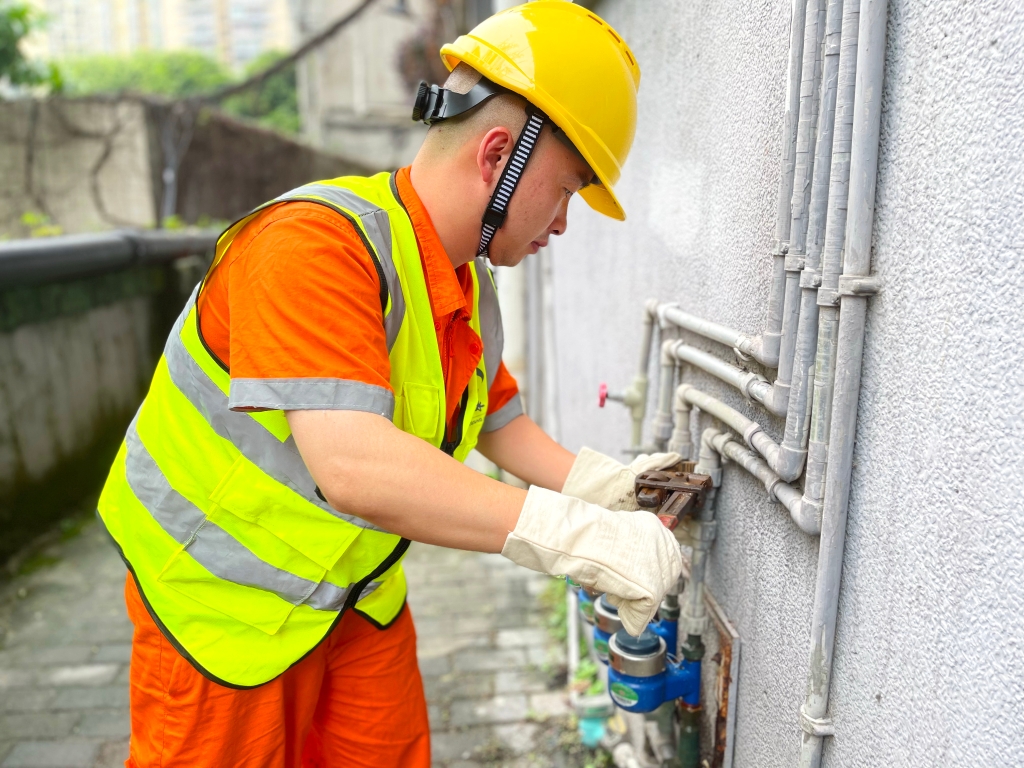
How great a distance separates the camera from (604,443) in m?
3.44

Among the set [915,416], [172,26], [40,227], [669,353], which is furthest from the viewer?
[172,26]

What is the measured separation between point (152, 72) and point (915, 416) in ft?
205

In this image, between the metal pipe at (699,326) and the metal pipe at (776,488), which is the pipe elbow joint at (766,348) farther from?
the metal pipe at (776,488)

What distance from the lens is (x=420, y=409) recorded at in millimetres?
1734

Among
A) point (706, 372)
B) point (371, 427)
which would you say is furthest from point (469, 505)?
point (706, 372)

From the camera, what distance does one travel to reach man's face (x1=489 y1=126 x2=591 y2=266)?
5.52ft

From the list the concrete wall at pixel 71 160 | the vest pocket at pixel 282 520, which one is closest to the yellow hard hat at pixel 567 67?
the vest pocket at pixel 282 520

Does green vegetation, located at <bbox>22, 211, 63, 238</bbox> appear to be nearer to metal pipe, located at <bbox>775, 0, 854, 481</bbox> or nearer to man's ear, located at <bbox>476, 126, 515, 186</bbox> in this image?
man's ear, located at <bbox>476, 126, 515, 186</bbox>

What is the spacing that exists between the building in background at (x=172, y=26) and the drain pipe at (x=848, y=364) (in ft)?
256

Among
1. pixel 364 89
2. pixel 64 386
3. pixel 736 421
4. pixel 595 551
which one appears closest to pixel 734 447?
pixel 736 421

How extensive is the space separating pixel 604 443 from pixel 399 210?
6.37ft

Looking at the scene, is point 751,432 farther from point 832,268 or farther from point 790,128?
point 790,128

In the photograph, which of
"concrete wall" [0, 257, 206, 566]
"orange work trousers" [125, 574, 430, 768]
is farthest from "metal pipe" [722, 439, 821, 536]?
"concrete wall" [0, 257, 206, 566]

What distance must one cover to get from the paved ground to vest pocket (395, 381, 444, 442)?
6.10ft
